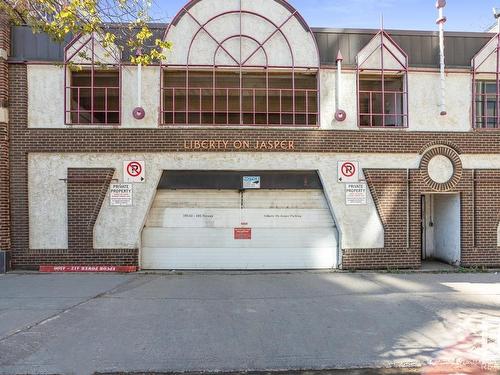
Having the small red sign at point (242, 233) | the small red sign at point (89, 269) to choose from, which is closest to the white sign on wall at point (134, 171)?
the small red sign at point (89, 269)

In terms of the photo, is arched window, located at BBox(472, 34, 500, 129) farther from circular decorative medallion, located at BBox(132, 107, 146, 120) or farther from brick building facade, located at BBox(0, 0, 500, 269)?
circular decorative medallion, located at BBox(132, 107, 146, 120)

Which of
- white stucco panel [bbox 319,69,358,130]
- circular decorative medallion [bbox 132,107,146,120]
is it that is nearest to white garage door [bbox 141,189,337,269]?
white stucco panel [bbox 319,69,358,130]

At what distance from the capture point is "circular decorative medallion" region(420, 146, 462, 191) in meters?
10.8

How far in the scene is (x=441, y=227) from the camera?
38.7ft

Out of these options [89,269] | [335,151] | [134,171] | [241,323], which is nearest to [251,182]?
[335,151]

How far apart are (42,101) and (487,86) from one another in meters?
11.8

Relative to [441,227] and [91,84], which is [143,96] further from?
[441,227]

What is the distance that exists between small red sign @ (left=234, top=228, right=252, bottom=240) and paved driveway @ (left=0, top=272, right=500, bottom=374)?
1.57 meters

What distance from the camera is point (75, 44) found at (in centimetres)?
1041

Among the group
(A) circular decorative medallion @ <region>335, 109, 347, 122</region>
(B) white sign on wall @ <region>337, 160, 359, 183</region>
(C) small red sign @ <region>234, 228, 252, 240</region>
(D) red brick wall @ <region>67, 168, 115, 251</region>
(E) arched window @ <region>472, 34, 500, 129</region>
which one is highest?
(E) arched window @ <region>472, 34, 500, 129</region>

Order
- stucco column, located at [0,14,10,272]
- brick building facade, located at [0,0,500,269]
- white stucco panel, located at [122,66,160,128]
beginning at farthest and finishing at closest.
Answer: white stucco panel, located at [122,66,160,128] < brick building facade, located at [0,0,500,269] < stucco column, located at [0,14,10,272]

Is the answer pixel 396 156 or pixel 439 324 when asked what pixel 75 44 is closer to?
pixel 396 156

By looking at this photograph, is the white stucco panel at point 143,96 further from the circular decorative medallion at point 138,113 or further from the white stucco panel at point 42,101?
the white stucco panel at point 42,101

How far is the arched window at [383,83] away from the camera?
10805 mm
